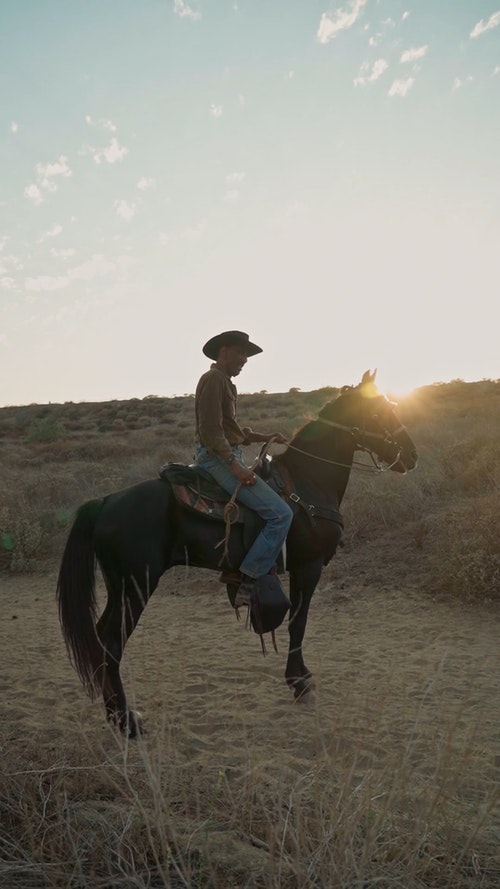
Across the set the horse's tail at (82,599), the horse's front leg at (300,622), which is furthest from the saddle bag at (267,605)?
the horse's tail at (82,599)

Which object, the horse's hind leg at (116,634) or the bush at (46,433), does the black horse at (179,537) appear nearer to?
the horse's hind leg at (116,634)

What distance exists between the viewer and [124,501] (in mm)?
4473

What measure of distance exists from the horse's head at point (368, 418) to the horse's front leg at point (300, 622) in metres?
1.30

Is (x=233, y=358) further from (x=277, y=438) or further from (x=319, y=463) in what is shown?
(x=319, y=463)

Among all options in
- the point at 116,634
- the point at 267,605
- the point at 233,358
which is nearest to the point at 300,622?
the point at 267,605

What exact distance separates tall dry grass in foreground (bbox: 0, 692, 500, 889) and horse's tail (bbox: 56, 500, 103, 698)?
143 centimetres

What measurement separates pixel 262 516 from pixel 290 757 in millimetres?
1903

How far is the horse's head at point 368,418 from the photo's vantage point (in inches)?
214

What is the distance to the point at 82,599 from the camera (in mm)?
4395

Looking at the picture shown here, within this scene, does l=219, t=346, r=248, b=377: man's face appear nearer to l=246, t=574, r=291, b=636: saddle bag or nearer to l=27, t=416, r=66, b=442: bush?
l=246, t=574, r=291, b=636: saddle bag

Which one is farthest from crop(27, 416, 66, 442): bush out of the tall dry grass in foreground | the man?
the tall dry grass in foreground

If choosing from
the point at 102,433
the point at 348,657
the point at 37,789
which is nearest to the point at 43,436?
the point at 102,433

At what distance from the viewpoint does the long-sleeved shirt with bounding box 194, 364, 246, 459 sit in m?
4.50

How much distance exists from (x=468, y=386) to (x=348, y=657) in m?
34.8
